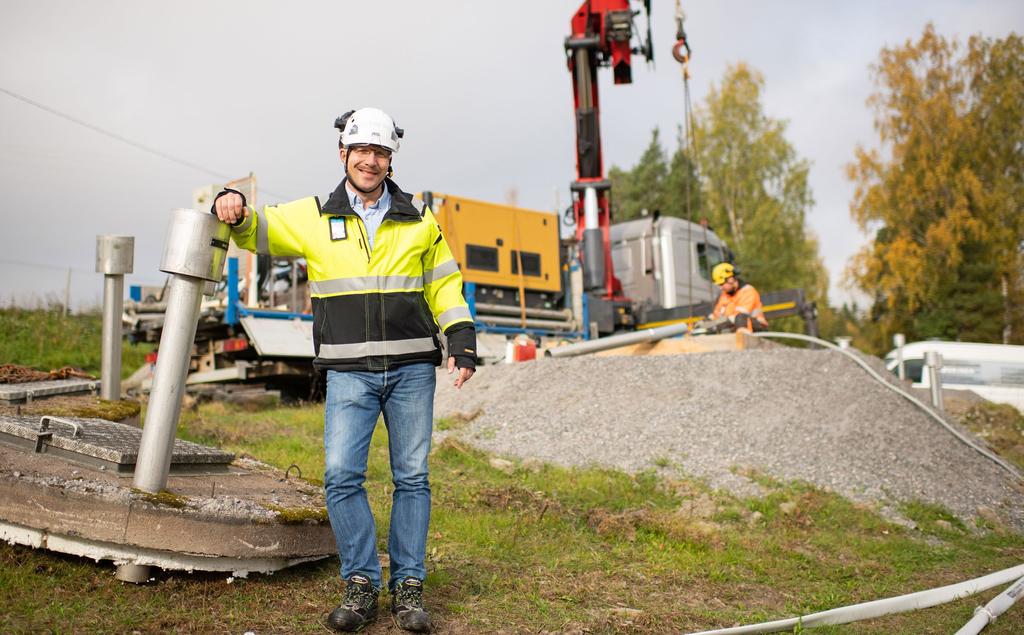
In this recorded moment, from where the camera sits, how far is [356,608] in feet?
10.0

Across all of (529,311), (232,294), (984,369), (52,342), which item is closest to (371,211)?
(232,294)

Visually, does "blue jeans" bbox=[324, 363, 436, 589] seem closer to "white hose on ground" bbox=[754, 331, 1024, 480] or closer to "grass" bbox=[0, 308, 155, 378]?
"white hose on ground" bbox=[754, 331, 1024, 480]

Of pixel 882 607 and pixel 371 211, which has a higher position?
pixel 371 211

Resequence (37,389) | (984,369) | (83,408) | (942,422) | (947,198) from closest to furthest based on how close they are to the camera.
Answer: (83,408), (37,389), (942,422), (984,369), (947,198)

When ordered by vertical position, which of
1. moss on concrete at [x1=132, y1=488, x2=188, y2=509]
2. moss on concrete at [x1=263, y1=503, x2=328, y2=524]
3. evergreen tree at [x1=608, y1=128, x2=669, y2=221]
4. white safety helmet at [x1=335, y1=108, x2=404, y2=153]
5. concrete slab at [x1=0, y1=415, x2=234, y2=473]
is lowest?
moss on concrete at [x1=263, y1=503, x2=328, y2=524]

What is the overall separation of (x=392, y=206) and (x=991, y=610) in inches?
121

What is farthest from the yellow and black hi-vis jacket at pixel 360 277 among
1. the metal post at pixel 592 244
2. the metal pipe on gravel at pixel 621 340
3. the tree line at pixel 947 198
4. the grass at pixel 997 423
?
the tree line at pixel 947 198

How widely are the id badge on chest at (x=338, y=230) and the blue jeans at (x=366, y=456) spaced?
49 cm

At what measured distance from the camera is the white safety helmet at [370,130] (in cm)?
327

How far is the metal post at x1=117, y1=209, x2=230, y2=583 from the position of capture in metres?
3.16

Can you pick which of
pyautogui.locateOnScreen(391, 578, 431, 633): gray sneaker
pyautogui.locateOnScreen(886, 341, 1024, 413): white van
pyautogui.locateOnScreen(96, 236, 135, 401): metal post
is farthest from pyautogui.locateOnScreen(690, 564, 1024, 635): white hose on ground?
pyautogui.locateOnScreen(886, 341, 1024, 413): white van

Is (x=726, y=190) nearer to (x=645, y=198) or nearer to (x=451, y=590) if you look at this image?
(x=645, y=198)

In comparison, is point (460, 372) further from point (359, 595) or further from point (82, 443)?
point (82, 443)

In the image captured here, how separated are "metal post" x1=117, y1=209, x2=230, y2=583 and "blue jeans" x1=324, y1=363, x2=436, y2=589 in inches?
21.7
